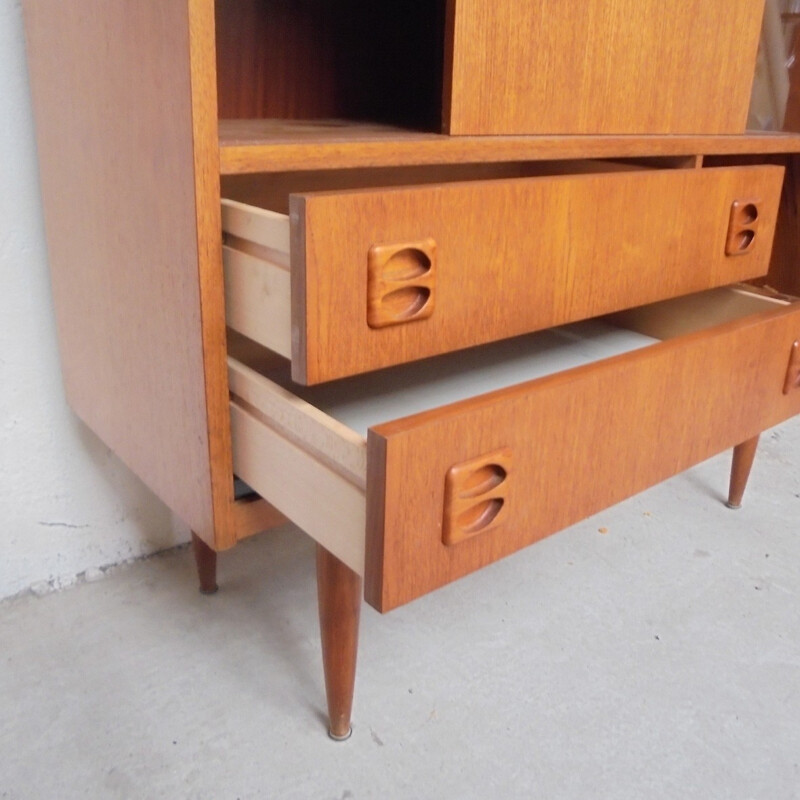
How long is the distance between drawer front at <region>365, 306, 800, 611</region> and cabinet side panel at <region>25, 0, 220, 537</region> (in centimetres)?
18

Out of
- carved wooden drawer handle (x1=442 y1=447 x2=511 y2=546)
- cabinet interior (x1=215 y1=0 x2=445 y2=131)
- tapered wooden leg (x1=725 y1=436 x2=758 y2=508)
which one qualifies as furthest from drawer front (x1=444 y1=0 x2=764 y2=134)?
tapered wooden leg (x1=725 y1=436 x2=758 y2=508)

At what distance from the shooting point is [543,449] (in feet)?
1.87

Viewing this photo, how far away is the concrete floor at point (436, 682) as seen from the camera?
68cm

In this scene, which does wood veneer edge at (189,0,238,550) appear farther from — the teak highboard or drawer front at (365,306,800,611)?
drawer front at (365,306,800,611)

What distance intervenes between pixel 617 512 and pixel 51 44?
0.86m

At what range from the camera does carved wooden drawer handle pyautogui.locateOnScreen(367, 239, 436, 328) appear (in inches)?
21.0

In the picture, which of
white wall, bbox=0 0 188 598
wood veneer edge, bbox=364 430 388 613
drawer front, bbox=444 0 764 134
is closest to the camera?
wood veneer edge, bbox=364 430 388 613

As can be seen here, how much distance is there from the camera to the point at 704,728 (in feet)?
2.43

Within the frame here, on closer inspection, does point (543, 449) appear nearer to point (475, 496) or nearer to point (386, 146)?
point (475, 496)

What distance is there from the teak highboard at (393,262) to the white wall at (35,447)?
0.04 metres

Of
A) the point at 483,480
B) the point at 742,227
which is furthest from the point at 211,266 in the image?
the point at 742,227

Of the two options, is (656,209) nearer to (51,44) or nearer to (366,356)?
(366,356)

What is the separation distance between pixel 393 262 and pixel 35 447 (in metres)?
0.52

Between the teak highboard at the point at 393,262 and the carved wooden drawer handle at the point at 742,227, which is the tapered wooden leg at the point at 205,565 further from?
the carved wooden drawer handle at the point at 742,227
